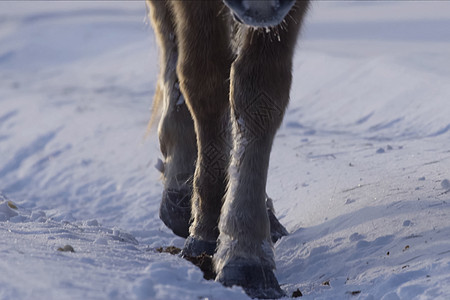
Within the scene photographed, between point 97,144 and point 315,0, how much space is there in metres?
3.40

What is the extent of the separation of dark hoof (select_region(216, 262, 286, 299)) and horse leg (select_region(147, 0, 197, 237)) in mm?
1057

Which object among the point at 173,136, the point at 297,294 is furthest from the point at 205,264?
the point at 173,136

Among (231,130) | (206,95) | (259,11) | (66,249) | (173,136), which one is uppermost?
(259,11)

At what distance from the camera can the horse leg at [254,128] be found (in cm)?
300

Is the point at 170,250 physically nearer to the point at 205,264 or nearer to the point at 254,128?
the point at 205,264

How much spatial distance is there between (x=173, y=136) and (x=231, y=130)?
0.68 m

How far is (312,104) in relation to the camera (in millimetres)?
7312

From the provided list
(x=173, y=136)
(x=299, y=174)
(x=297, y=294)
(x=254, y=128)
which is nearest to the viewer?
(x=297, y=294)

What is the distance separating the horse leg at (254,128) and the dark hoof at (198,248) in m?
0.38

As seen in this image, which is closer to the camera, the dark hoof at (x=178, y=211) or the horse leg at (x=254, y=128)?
the horse leg at (x=254, y=128)

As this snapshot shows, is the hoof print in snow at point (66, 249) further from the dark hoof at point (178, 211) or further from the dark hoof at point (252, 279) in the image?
the dark hoof at point (178, 211)

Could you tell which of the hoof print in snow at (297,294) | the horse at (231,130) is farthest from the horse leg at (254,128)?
the hoof print in snow at (297,294)

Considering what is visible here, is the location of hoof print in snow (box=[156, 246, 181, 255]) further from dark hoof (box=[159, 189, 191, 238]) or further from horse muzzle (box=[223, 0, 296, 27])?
horse muzzle (box=[223, 0, 296, 27])

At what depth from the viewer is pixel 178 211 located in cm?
399
